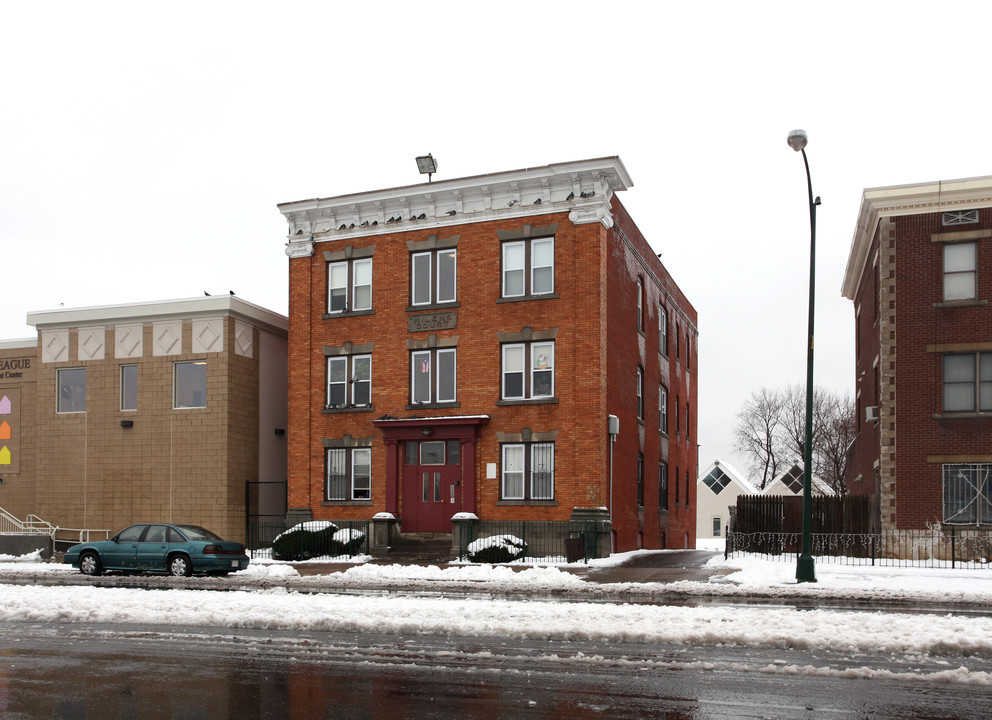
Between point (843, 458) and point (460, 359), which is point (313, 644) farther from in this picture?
point (843, 458)

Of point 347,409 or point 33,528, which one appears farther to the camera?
point 33,528

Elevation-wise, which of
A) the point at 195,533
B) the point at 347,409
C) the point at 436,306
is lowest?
the point at 195,533

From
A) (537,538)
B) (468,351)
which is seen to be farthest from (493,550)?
(468,351)

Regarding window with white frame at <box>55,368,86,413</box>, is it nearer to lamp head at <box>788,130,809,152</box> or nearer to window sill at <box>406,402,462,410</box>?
window sill at <box>406,402,462,410</box>

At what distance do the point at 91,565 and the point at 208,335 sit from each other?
1069 centimetres

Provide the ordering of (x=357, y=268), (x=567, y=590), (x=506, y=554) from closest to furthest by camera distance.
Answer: (x=567, y=590) < (x=506, y=554) < (x=357, y=268)

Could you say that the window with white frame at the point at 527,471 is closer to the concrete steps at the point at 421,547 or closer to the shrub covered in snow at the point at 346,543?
the concrete steps at the point at 421,547

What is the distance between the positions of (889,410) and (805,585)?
35.8ft

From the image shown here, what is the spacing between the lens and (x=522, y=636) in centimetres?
1303

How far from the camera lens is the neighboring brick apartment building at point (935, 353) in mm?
28891

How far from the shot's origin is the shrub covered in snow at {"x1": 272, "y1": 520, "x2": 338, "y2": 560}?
3027 cm

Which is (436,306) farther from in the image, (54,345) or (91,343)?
(54,345)

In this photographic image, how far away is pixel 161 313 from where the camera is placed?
35188 mm

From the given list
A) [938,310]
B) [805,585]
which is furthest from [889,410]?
[805,585]
